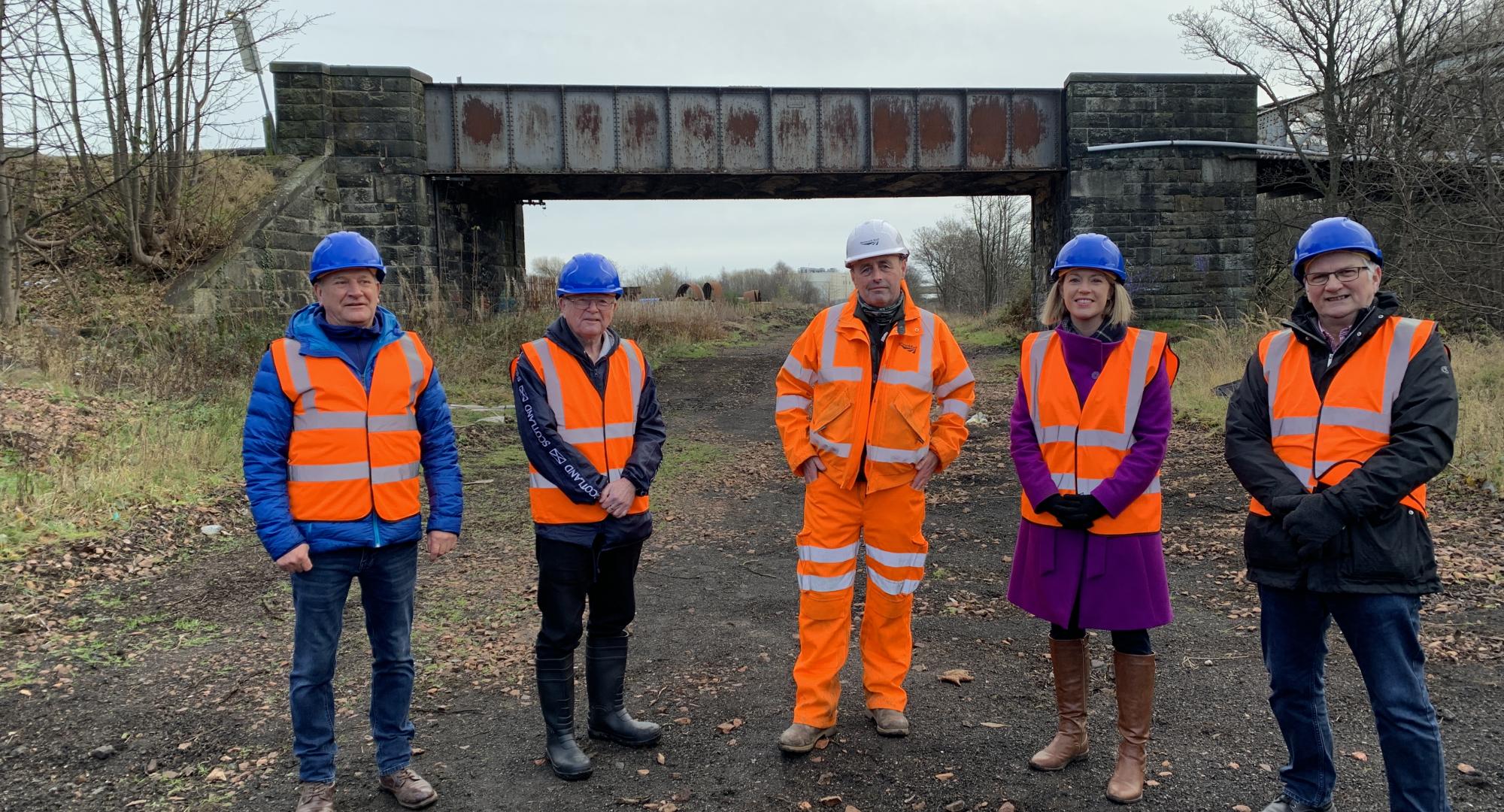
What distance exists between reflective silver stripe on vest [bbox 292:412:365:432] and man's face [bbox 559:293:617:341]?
0.91 meters

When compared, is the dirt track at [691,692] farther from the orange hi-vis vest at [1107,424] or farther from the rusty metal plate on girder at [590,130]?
the rusty metal plate on girder at [590,130]

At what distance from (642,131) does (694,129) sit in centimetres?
103

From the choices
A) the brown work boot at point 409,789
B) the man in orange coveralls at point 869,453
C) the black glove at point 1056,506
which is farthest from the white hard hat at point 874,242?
the brown work boot at point 409,789

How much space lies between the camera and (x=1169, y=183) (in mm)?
19453

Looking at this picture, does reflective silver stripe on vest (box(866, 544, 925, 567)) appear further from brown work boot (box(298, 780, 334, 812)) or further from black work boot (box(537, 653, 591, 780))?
brown work boot (box(298, 780, 334, 812))

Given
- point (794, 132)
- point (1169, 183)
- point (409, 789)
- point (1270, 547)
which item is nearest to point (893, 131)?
point (794, 132)

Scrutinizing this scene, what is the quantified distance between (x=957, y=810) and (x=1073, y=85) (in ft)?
60.2

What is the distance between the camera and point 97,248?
585 inches

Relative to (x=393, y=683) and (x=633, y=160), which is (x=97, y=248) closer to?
(x=633, y=160)

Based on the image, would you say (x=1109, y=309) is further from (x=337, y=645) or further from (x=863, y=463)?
(x=337, y=645)

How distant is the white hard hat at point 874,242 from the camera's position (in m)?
4.00

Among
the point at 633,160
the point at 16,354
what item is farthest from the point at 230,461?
the point at 633,160

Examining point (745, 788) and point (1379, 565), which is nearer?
point (1379, 565)

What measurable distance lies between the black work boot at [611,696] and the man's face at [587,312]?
1.30m
